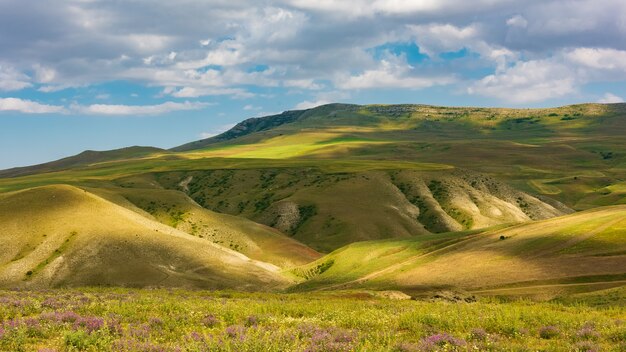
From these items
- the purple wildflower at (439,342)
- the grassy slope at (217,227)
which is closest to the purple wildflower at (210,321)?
the purple wildflower at (439,342)

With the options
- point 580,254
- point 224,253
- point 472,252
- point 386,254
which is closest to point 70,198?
point 224,253

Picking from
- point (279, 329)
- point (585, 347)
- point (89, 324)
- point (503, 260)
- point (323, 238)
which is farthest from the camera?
point (323, 238)

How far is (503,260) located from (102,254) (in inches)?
2312

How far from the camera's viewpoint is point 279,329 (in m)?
20.6

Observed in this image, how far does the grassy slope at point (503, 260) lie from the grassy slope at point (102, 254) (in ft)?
55.5

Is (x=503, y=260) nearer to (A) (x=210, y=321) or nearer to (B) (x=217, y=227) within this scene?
(A) (x=210, y=321)

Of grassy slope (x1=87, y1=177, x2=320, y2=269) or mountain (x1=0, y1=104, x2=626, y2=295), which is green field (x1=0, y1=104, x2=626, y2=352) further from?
grassy slope (x1=87, y1=177, x2=320, y2=269)

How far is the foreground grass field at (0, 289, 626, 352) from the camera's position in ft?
59.4

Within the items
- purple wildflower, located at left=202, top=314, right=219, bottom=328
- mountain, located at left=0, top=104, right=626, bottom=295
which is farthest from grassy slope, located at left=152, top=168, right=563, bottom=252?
purple wildflower, located at left=202, top=314, right=219, bottom=328

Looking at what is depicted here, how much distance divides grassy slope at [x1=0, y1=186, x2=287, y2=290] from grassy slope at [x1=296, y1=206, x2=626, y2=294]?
16904mm

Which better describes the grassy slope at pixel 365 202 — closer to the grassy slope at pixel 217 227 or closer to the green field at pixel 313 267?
the green field at pixel 313 267

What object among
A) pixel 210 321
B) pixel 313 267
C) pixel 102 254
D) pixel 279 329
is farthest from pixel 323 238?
pixel 279 329

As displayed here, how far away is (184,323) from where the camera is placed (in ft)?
75.2

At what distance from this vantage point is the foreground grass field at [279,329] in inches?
712
